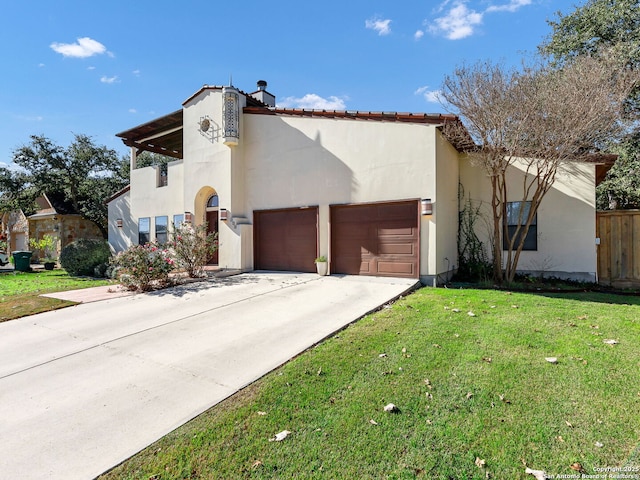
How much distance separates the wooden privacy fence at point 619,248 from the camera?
9.20 metres

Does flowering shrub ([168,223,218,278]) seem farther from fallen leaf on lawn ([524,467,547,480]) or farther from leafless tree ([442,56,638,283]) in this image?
fallen leaf on lawn ([524,467,547,480])

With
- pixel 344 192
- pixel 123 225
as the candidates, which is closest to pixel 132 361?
pixel 344 192

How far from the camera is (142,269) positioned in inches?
337

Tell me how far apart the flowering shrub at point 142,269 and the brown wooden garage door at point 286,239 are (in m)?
3.52

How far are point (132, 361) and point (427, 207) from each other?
7335 mm

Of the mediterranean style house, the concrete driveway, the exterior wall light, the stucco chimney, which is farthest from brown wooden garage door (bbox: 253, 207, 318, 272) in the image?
the stucco chimney

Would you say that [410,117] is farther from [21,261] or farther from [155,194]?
[21,261]

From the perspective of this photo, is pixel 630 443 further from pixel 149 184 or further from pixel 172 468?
pixel 149 184

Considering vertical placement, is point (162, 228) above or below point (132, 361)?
above

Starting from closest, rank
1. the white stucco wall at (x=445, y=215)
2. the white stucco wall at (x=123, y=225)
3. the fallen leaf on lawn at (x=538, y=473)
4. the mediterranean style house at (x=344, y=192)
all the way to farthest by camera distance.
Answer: the fallen leaf on lawn at (x=538, y=473), the white stucco wall at (x=445, y=215), the mediterranean style house at (x=344, y=192), the white stucco wall at (x=123, y=225)

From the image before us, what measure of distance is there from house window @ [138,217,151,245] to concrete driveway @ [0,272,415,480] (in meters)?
8.20

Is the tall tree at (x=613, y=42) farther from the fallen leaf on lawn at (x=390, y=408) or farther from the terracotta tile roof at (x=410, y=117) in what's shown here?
the fallen leaf on lawn at (x=390, y=408)

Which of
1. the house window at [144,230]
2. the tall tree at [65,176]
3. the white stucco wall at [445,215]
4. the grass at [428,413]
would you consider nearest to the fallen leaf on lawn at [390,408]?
the grass at [428,413]

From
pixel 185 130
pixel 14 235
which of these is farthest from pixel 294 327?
pixel 14 235
